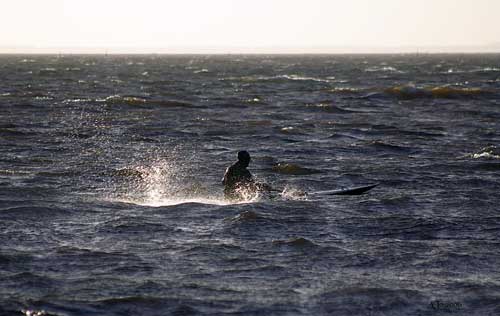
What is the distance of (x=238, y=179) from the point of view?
18547mm

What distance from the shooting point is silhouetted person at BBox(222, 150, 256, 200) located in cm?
1844

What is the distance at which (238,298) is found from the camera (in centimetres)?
1144

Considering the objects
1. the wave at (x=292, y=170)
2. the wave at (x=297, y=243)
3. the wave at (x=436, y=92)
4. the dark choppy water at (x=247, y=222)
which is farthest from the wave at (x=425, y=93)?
the wave at (x=297, y=243)

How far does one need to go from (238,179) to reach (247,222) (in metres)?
2.54

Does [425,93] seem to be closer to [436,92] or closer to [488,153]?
[436,92]

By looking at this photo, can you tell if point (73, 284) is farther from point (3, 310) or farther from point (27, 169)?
point (27, 169)

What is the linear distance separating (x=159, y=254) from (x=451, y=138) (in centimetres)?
1986

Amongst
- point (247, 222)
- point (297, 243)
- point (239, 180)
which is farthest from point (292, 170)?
point (297, 243)

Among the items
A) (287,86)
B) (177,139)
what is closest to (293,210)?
(177,139)

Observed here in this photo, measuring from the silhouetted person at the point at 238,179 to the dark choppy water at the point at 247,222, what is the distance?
32 cm

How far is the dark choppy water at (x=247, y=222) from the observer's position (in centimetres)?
1159

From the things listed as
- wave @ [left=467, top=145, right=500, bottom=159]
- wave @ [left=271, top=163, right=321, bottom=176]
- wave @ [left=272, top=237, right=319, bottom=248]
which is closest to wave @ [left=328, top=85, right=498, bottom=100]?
wave @ [left=467, top=145, right=500, bottom=159]

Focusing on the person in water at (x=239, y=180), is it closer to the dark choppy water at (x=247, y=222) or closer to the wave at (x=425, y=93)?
the dark choppy water at (x=247, y=222)

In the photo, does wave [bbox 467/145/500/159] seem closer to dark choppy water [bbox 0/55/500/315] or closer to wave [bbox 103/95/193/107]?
dark choppy water [bbox 0/55/500/315]
